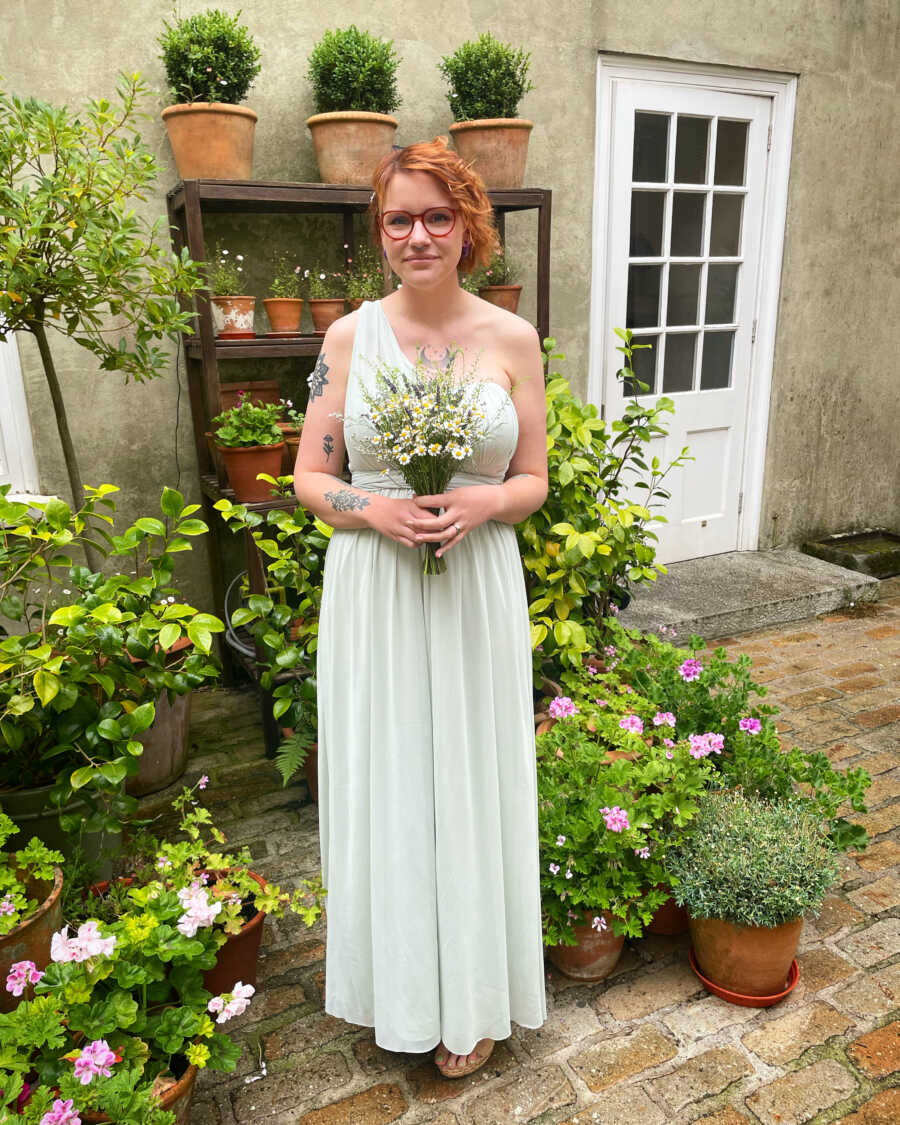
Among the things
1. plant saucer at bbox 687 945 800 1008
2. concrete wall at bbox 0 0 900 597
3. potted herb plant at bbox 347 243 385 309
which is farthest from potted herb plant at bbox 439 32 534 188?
plant saucer at bbox 687 945 800 1008

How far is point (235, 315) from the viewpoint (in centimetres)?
342

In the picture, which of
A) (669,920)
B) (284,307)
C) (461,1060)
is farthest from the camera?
(284,307)

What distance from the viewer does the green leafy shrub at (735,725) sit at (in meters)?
2.38

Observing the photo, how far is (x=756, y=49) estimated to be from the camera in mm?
4684

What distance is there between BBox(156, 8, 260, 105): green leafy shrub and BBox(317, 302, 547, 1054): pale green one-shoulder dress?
2061mm

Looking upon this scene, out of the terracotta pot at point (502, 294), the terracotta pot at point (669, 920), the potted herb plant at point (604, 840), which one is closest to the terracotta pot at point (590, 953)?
the potted herb plant at point (604, 840)

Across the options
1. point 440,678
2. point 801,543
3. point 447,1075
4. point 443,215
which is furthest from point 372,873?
point 801,543

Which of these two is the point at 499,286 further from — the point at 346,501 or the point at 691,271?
the point at 346,501

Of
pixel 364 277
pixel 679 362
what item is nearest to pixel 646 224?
pixel 679 362

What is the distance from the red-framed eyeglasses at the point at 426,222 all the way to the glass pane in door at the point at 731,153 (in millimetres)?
3820

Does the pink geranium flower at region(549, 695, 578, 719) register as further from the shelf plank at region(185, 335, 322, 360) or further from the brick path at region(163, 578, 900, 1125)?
the shelf plank at region(185, 335, 322, 360)

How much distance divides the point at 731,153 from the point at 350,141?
98.2 inches

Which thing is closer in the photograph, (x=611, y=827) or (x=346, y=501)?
(x=346, y=501)

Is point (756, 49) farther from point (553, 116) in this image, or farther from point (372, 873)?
point (372, 873)
